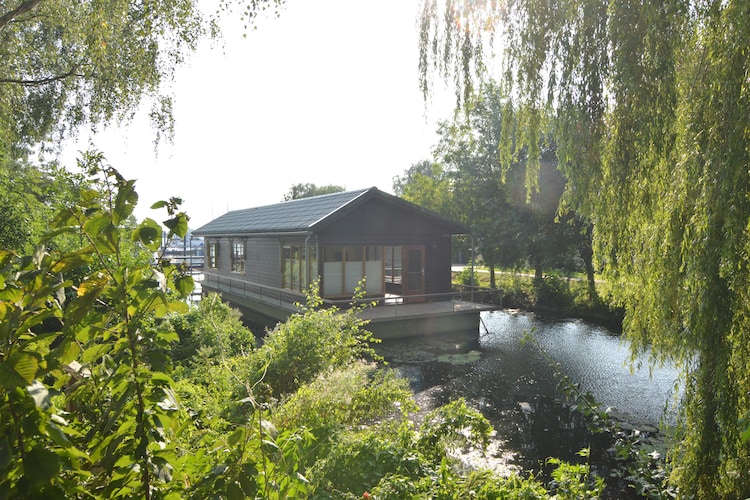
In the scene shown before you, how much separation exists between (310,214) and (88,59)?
791 centimetres

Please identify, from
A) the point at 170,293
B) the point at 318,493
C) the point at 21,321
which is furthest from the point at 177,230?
the point at 318,493

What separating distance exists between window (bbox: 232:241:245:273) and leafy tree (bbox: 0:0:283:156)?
9.42 metres

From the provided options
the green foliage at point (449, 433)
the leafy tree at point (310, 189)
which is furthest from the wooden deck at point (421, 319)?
the leafy tree at point (310, 189)

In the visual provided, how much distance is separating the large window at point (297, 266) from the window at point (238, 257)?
4.77 metres

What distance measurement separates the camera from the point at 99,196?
1453 millimetres

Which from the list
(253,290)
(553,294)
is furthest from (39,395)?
(553,294)

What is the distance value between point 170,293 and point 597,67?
4.58 m

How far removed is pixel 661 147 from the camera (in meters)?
4.12

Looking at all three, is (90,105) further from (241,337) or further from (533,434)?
(533,434)

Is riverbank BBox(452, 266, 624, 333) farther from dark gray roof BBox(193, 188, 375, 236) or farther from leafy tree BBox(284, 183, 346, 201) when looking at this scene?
leafy tree BBox(284, 183, 346, 201)

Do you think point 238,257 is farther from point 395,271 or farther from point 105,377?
point 105,377

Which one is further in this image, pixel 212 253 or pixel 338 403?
pixel 212 253

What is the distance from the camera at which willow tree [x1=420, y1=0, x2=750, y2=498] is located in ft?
10.8

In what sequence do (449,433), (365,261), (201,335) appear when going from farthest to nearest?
(365,261)
(201,335)
(449,433)
